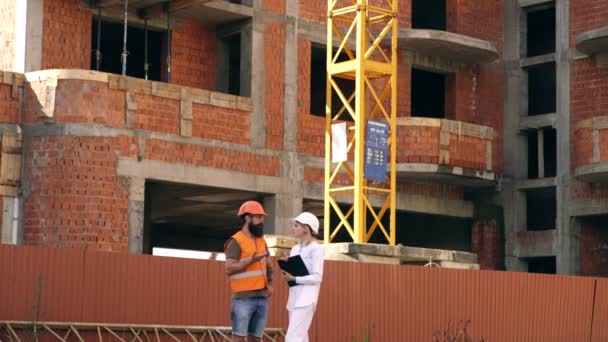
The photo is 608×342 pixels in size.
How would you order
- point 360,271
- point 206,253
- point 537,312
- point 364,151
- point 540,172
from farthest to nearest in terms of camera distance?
1. point 206,253
2. point 540,172
3. point 364,151
4. point 537,312
5. point 360,271

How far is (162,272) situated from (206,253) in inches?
895

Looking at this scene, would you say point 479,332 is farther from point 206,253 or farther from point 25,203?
point 206,253

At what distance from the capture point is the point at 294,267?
13820 millimetres

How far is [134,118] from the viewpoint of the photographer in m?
Answer: 27.5

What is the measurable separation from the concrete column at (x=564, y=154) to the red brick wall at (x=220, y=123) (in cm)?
894

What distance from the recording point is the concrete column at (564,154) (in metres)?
33.9

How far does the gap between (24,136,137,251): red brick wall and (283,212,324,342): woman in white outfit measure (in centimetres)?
1323

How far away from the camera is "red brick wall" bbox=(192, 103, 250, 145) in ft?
94.1

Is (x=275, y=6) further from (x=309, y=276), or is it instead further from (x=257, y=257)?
(x=257, y=257)

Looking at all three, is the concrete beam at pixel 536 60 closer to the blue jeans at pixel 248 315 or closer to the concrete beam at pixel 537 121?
the concrete beam at pixel 537 121

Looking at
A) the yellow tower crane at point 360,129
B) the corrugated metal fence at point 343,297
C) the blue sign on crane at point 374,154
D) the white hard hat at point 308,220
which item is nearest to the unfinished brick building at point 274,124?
the yellow tower crane at point 360,129

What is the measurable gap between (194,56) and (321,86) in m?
5.49

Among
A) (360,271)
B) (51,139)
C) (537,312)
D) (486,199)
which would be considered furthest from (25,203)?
(486,199)

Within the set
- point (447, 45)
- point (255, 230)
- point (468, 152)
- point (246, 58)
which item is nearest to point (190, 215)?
point (246, 58)
